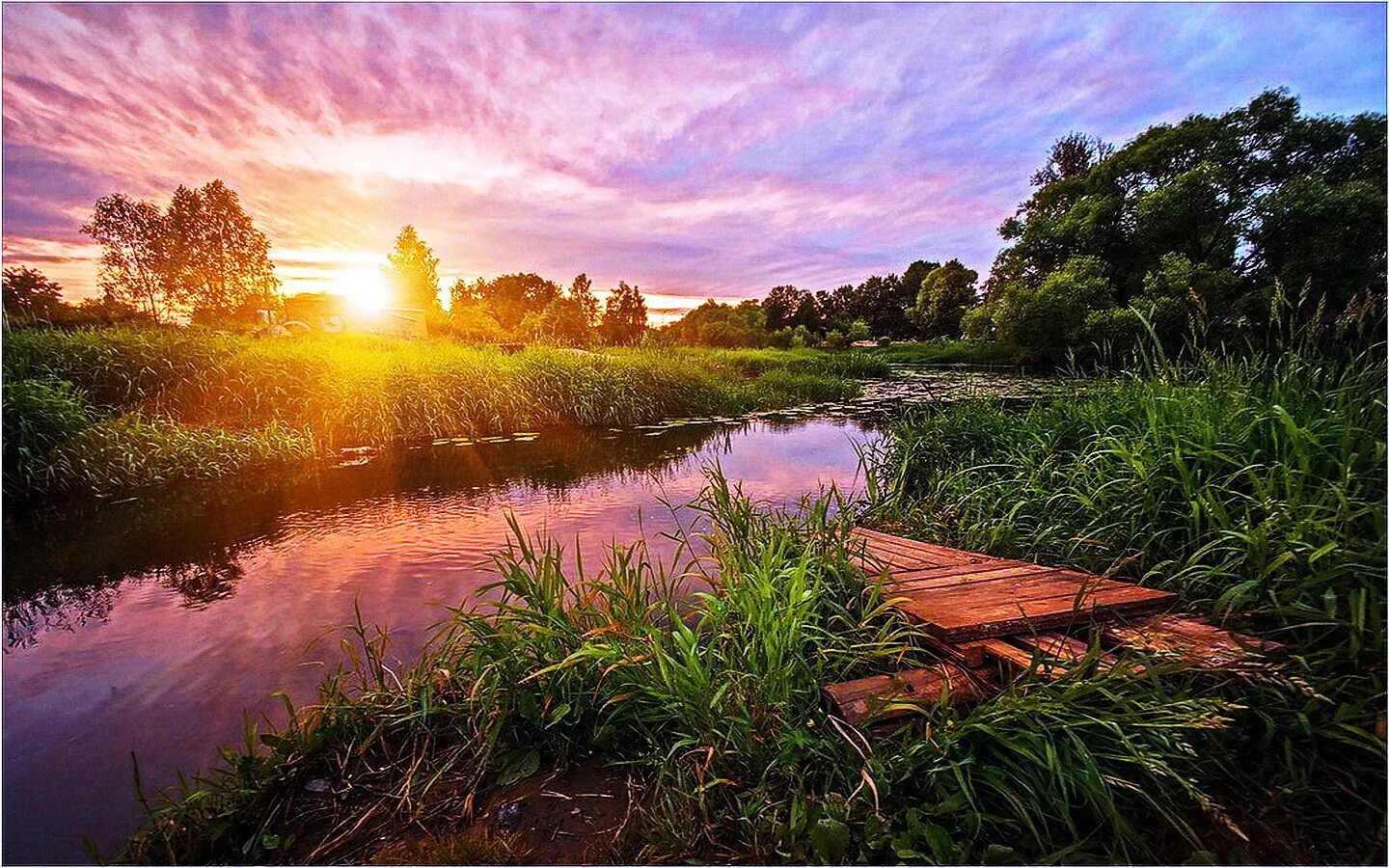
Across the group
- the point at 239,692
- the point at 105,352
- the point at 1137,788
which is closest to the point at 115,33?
the point at 239,692

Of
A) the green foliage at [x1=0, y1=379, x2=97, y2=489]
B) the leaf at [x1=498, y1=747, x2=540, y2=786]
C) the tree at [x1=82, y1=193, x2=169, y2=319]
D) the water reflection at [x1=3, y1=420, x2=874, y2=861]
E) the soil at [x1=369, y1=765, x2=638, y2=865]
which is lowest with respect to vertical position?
the water reflection at [x1=3, y1=420, x2=874, y2=861]

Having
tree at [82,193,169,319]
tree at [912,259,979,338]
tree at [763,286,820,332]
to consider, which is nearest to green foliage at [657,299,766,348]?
tree at [763,286,820,332]

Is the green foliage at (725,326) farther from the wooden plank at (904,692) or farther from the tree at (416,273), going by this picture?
the wooden plank at (904,692)

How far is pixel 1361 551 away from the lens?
1812 millimetres

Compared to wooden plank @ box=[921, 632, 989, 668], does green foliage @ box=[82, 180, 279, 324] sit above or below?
above

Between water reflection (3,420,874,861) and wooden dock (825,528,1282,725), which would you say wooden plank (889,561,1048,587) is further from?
water reflection (3,420,874,861)

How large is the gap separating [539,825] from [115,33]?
4.90 m

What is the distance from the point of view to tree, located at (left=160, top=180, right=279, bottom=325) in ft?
32.2

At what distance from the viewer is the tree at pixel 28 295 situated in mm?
6246

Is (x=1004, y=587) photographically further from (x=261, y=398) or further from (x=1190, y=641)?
(x=261, y=398)

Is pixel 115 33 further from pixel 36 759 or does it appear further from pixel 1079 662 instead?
pixel 1079 662

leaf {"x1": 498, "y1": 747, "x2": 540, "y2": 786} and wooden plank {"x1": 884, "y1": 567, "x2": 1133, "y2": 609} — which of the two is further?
wooden plank {"x1": 884, "y1": 567, "x2": 1133, "y2": 609}

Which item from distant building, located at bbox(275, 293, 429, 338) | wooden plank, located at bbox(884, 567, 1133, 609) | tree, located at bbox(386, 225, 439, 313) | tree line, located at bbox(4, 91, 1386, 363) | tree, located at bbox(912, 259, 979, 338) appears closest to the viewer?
wooden plank, located at bbox(884, 567, 1133, 609)

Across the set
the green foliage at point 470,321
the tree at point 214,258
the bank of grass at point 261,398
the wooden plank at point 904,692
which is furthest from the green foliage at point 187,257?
the green foliage at point 470,321
